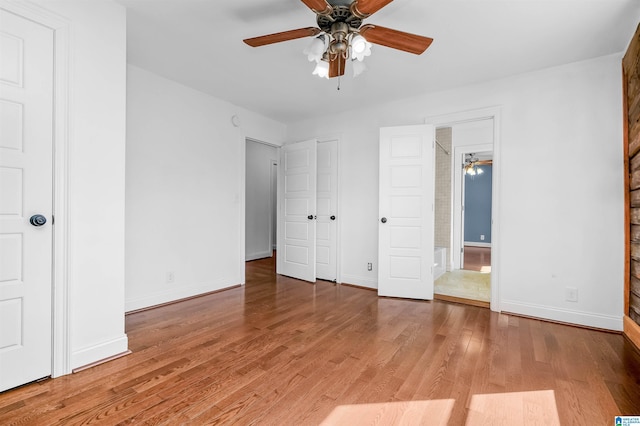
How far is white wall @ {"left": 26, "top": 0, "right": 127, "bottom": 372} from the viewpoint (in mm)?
1965

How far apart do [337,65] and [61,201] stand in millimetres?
2106

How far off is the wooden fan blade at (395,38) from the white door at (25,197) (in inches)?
80.8

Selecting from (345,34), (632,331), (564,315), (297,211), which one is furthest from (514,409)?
(297,211)

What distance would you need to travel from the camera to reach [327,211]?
4633mm

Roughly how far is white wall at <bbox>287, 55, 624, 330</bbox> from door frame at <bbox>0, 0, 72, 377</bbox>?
3654mm

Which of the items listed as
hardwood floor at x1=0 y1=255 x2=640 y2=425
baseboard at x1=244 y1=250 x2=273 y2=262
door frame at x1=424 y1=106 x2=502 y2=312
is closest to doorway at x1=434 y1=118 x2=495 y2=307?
door frame at x1=424 y1=106 x2=502 y2=312

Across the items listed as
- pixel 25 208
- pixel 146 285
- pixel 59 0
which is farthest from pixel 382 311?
pixel 59 0

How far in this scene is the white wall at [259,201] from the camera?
21.0 feet

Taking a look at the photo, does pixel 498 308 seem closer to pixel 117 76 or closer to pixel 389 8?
pixel 389 8

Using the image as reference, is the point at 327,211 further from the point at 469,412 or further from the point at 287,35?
the point at 469,412

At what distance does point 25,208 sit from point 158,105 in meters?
1.95

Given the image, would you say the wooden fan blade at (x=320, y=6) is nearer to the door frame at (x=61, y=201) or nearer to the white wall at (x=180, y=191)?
the door frame at (x=61, y=201)

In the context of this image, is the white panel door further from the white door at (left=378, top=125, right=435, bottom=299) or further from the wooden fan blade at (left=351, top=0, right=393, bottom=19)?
the wooden fan blade at (left=351, top=0, right=393, bottom=19)

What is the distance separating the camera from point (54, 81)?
190 cm
